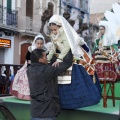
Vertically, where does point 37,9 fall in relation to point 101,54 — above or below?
above

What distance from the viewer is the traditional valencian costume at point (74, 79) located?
3.55 meters

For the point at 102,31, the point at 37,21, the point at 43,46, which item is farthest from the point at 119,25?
the point at 37,21

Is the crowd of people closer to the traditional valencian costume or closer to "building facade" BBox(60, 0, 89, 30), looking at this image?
the traditional valencian costume

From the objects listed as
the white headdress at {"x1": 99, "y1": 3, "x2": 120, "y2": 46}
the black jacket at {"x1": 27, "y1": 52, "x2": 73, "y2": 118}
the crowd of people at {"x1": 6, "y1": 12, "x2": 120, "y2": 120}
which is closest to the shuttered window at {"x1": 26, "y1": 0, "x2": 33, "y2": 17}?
the white headdress at {"x1": 99, "y1": 3, "x2": 120, "y2": 46}

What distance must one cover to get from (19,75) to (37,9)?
15.7m

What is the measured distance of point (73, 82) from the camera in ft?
11.7

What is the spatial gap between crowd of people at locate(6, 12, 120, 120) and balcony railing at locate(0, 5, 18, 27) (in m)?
13.4

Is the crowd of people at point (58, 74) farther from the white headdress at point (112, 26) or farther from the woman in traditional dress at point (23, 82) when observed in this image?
the white headdress at point (112, 26)

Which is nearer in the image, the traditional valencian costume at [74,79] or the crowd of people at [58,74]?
the crowd of people at [58,74]

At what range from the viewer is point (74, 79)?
3.58m

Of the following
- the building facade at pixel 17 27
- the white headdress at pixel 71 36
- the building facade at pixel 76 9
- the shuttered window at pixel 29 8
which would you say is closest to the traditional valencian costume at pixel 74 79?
the white headdress at pixel 71 36

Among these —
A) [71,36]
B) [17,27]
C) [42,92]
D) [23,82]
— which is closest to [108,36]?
[71,36]

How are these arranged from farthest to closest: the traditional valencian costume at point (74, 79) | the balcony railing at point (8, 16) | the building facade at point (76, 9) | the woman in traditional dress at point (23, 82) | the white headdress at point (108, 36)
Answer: the building facade at point (76, 9), the balcony railing at point (8, 16), the white headdress at point (108, 36), the woman in traditional dress at point (23, 82), the traditional valencian costume at point (74, 79)

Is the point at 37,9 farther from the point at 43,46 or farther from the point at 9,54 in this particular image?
the point at 43,46
